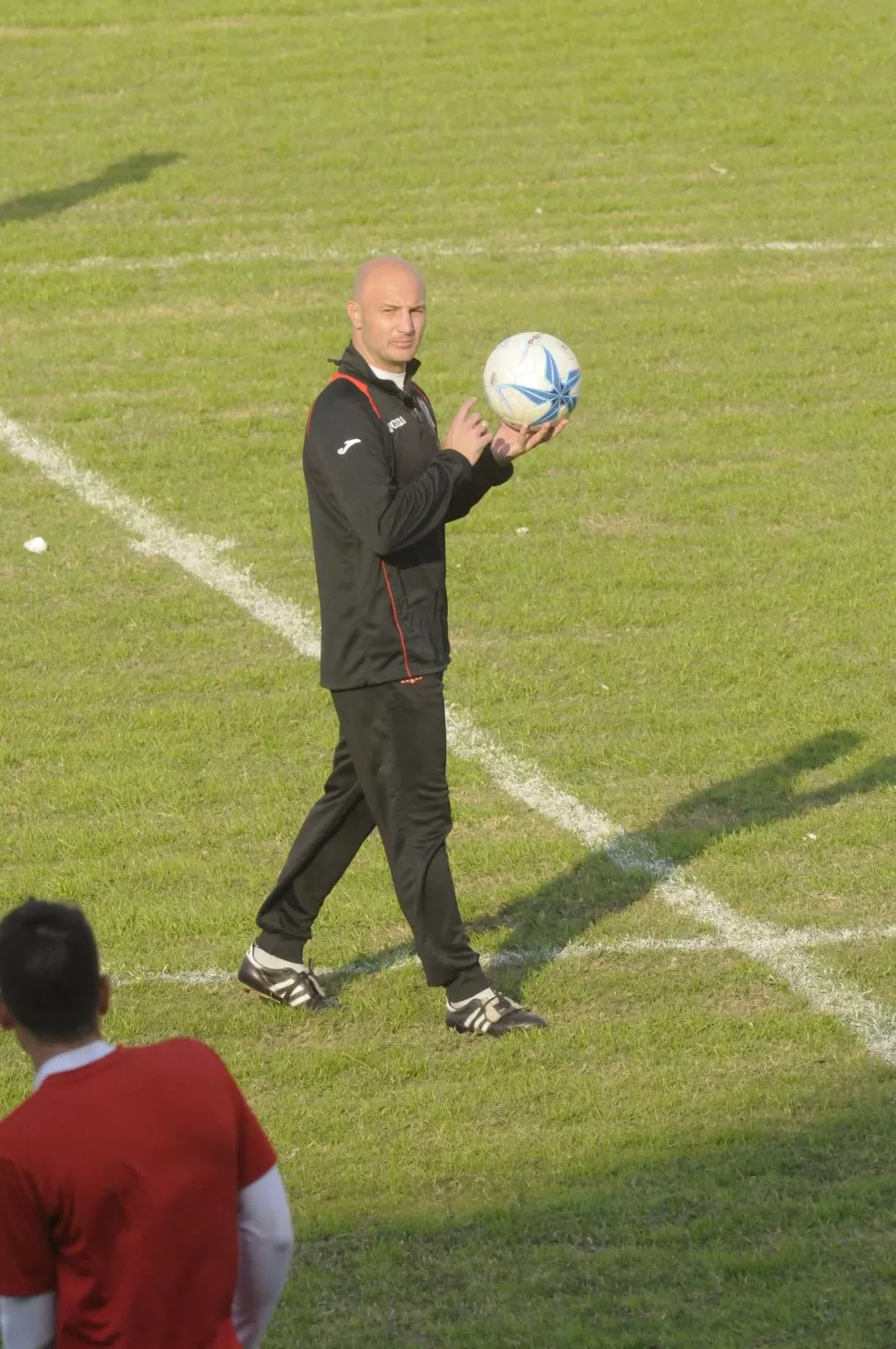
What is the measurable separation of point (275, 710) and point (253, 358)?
5.54 m

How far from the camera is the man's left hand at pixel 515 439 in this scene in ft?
20.2

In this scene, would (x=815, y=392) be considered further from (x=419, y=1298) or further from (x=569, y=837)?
(x=419, y=1298)

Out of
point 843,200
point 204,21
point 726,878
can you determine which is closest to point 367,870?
point 726,878

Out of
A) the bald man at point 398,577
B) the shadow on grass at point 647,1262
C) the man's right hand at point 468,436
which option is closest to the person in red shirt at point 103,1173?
the shadow on grass at point 647,1262

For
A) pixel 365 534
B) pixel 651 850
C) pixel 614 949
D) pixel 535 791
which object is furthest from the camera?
pixel 535 791

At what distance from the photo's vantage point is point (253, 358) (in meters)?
14.1

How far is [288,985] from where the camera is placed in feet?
21.4

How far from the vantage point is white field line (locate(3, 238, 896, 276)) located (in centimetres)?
1603

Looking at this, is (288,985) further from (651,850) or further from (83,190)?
(83,190)

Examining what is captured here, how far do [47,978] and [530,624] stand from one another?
7.29m

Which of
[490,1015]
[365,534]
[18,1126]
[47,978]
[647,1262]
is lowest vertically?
[647,1262]

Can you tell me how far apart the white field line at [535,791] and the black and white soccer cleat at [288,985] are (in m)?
1.52

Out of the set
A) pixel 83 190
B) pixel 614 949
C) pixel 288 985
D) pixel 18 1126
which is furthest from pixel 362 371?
pixel 83 190

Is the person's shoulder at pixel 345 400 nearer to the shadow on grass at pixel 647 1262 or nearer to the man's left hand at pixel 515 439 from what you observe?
the man's left hand at pixel 515 439
